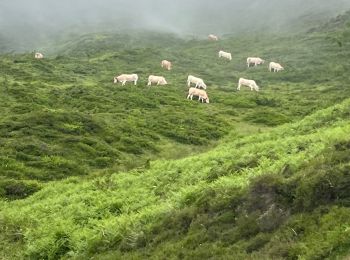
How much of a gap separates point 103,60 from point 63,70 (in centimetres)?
985

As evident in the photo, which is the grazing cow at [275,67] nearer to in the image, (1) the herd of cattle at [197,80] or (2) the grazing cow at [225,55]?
(1) the herd of cattle at [197,80]

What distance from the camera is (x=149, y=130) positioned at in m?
37.1

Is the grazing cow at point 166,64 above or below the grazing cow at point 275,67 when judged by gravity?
below

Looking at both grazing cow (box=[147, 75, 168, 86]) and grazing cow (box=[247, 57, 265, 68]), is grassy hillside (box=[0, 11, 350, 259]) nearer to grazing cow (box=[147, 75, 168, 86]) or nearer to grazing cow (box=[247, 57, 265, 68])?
grazing cow (box=[147, 75, 168, 86])

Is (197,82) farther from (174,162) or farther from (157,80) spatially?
(174,162)

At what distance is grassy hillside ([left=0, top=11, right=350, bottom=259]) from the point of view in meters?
12.0

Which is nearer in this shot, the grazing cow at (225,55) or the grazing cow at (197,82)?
the grazing cow at (197,82)

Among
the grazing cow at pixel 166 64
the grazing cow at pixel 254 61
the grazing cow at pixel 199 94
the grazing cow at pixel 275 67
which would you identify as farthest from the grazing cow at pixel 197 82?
the grazing cow at pixel 254 61

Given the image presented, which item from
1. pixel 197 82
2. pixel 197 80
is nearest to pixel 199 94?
pixel 197 82

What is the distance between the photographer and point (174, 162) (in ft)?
82.4

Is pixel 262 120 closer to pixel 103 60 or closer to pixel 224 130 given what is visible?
pixel 224 130

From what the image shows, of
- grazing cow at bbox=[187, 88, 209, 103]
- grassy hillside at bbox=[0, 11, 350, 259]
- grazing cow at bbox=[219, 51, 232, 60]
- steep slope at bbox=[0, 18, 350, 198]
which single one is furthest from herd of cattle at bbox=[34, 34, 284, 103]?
grazing cow at bbox=[219, 51, 232, 60]

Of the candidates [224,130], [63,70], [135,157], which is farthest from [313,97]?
[63,70]

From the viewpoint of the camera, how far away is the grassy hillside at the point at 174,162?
12.0m
